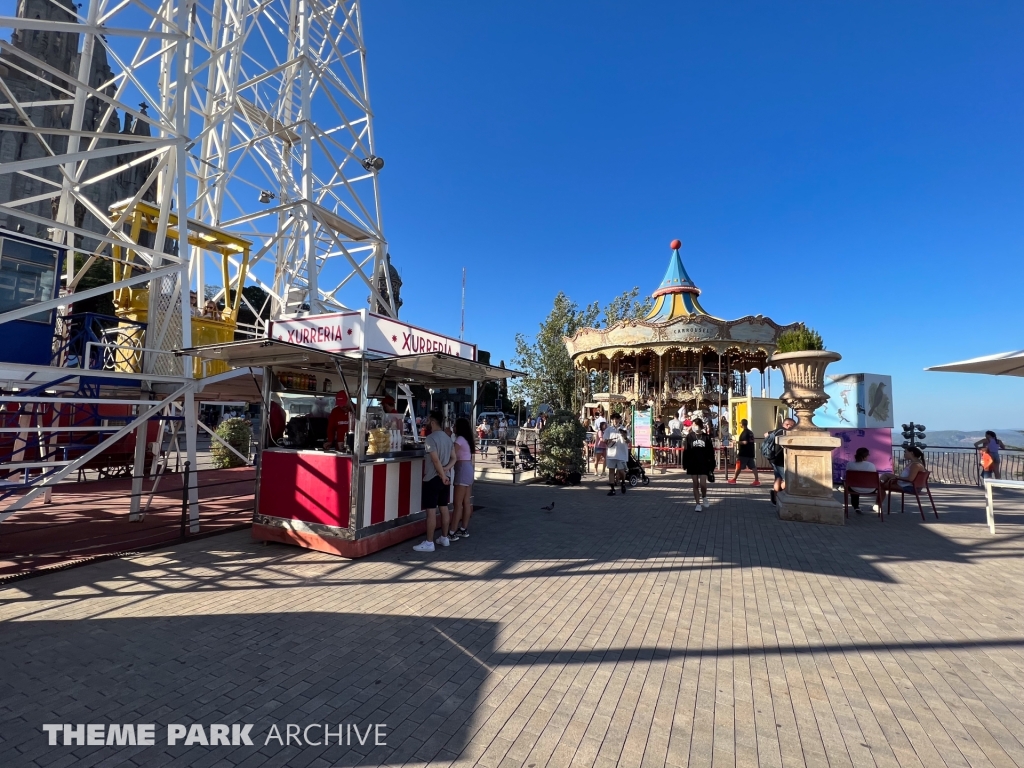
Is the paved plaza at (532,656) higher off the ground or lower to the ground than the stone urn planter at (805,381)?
lower

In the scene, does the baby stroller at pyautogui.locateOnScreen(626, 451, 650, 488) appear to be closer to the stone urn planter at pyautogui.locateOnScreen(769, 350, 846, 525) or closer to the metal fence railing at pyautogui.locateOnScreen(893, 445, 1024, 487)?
the stone urn planter at pyautogui.locateOnScreen(769, 350, 846, 525)

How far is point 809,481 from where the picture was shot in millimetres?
8609

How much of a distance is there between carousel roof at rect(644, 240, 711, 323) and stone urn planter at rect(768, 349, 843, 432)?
15.4 m

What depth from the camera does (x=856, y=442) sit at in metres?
12.5

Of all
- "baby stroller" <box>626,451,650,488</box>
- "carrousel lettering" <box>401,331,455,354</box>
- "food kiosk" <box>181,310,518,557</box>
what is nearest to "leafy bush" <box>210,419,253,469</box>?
"food kiosk" <box>181,310,518,557</box>

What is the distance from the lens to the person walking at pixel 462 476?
6996mm

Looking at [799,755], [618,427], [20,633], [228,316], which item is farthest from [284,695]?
[618,427]

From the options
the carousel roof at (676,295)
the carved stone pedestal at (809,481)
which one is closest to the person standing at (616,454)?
the carved stone pedestal at (809,481)

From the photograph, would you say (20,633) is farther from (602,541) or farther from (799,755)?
(602,541)

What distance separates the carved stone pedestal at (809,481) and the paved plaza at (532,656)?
1.79 metres

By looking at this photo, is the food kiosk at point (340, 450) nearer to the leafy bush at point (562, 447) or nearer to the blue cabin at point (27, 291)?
the blue cabin at point (27, 291)

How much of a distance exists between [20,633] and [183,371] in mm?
4486

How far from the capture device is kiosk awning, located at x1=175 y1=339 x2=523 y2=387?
6.02 metres

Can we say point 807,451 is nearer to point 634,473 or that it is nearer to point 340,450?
point 634,473
